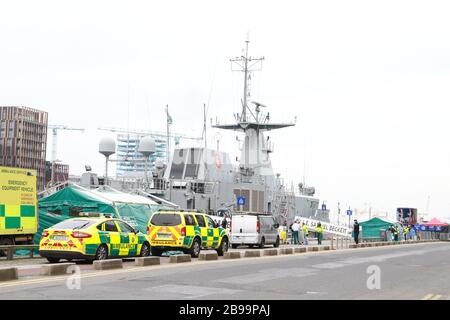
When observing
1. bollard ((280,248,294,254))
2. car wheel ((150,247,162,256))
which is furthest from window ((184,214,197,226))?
bollard ((280,248,294,254))

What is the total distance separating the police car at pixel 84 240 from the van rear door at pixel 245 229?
13740mm

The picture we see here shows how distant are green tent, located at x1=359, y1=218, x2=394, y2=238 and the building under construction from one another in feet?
285

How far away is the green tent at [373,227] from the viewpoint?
58781 millimetres

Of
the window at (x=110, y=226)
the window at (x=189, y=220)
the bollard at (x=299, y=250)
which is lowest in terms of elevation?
the bollard at (x=299, y=250)

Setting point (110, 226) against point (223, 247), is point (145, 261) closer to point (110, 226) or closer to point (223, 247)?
point (110, 226)

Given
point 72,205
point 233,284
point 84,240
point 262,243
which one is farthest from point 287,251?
point 233,284

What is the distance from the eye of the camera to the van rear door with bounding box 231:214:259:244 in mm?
33375

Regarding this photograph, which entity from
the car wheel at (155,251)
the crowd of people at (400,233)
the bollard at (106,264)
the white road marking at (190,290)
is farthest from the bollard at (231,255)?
the crowd of people at (400,233)

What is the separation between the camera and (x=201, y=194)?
4747 cm

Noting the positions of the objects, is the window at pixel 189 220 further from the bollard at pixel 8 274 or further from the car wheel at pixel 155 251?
the bollard at pixel 8 274

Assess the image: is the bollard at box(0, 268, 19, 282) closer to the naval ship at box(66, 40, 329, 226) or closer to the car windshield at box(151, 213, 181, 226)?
the car windshield at box(151, 213, 181, 226)
